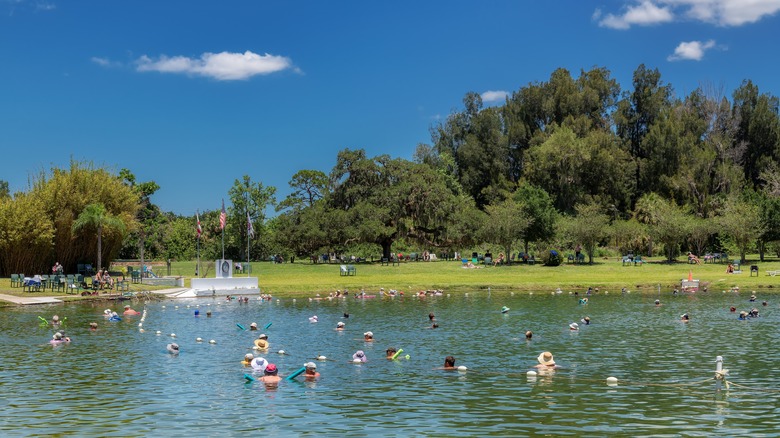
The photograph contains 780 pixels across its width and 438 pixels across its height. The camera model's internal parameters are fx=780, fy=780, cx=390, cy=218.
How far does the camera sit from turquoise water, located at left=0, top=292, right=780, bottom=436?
64.3 feet

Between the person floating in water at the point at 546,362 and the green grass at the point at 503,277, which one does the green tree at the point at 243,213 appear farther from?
the person floating in water at the point at 546,362

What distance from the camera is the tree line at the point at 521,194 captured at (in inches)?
2970

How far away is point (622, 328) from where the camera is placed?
38.7 metres

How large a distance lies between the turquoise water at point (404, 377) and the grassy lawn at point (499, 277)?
51.0 ft

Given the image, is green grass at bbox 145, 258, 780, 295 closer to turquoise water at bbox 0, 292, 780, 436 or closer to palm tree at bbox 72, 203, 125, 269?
palm tree at bbox 72, 203, 125, 269

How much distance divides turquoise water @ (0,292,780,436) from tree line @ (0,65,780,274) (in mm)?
30528

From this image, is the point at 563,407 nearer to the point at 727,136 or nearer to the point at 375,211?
the point at 375,211

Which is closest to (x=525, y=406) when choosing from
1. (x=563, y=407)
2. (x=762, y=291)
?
(x=563, y=407)

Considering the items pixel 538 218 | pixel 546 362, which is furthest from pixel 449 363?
pixel 538 218

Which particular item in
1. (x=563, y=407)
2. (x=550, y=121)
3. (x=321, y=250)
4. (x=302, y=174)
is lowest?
(x=563, y=407)

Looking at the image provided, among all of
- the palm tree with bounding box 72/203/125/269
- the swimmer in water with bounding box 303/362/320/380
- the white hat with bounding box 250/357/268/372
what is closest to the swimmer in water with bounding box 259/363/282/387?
the swimmer in water with bounding box 303/362/320/380

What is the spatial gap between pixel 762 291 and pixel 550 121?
233ft

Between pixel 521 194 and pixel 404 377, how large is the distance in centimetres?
6905

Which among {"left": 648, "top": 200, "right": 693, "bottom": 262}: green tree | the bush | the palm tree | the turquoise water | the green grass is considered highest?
the palm tree
